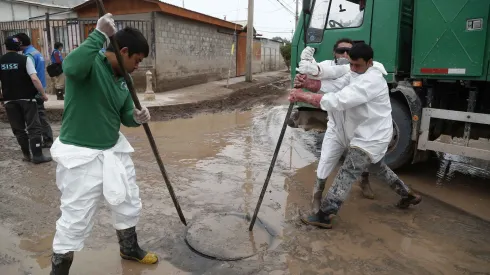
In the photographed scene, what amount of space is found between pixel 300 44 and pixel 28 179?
4249 millimetres

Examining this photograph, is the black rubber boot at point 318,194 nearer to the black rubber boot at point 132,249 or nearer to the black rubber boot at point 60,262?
the black rubber boot at point 132,249

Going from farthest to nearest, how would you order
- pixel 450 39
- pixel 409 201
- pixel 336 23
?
pixel 336 23 < pixel 450 39 < pixel 409 201

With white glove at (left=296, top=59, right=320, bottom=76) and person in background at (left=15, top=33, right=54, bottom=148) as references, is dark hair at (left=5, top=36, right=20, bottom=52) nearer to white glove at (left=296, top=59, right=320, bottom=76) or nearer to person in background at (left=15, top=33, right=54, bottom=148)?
person in background at (left=15, top=33, right=54, bottom=148)

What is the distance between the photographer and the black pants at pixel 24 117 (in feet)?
17.0

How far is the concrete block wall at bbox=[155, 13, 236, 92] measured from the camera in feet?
42.8

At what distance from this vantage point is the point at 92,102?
232cm

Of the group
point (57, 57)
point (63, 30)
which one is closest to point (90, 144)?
point (57, 57)

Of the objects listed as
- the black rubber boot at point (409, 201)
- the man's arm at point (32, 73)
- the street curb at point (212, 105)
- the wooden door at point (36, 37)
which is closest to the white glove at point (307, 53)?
the black rubber boot at point (409, 201)

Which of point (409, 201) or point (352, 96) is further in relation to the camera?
point (409, 201)

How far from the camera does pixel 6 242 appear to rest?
3113 mm

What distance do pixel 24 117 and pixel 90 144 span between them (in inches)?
145

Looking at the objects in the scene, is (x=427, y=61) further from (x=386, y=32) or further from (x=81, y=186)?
→ (x=81, y=186)

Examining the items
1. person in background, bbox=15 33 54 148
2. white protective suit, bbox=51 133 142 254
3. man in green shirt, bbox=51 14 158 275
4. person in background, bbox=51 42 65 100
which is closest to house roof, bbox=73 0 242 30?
person in background, bbox=51 42 65 100

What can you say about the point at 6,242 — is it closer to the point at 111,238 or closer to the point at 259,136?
the point at 111,238
